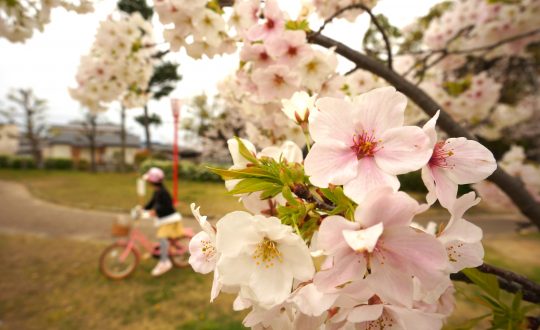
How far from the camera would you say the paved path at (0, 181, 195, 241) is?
710 cm

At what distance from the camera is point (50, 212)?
934 centimetres

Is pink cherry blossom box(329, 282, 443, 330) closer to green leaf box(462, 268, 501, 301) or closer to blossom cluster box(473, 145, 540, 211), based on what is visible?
green leaf box(462, 268, 501, 301)

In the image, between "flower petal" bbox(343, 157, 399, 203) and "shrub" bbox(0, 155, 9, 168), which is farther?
"shrub" bbox(0, 155, 9, 168)

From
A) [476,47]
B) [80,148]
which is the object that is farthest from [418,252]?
[80,148]

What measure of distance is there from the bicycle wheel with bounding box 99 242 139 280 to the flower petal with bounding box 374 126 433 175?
496 cm

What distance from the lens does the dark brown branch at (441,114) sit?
149 cm

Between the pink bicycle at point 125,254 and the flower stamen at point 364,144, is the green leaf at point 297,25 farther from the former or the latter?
the pink bicycle at point 125,254

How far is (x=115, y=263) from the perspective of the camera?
500 cm

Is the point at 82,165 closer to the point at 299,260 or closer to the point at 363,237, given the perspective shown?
the point at 299,260

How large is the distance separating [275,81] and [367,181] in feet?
4.02

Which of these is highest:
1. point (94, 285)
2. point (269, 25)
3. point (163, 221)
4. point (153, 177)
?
point (269, 25)

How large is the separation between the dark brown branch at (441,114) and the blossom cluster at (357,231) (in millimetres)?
848

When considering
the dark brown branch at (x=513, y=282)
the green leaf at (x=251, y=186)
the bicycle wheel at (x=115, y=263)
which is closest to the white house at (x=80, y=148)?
the bicycle wheel at (x=115, y=263)

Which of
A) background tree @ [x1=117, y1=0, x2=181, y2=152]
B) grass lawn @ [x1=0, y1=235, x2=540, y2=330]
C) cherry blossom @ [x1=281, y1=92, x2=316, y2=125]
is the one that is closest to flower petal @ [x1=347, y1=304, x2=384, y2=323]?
cherry blossom @ [x1=281, y1=92, x2=316, y2=125]
